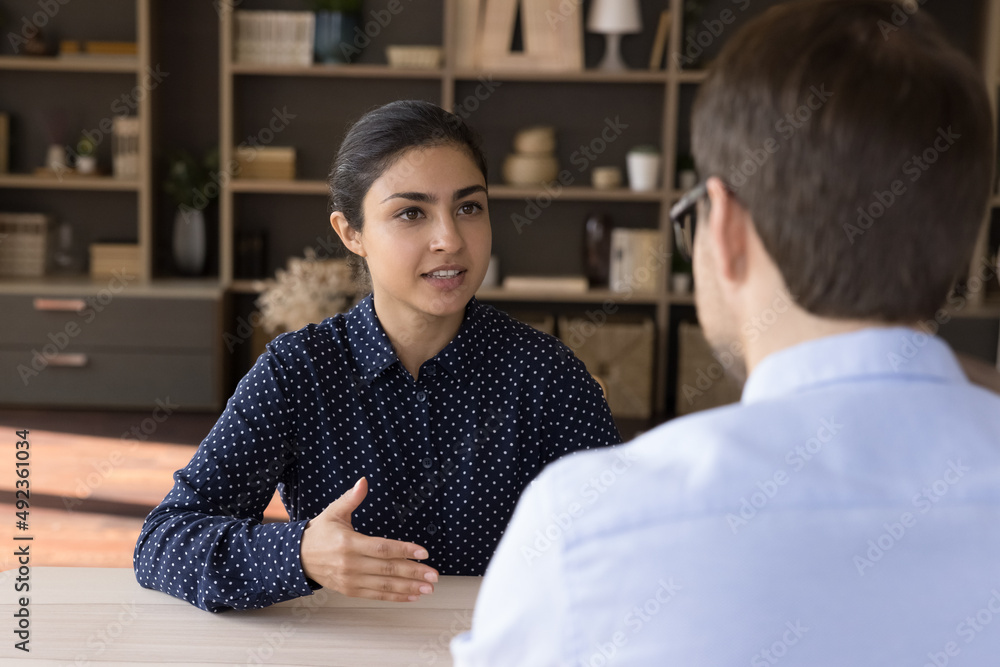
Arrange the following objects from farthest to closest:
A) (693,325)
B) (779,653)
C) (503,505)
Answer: (693,325)
(503,505)
(779,653)

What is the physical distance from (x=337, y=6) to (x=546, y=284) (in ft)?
4.87

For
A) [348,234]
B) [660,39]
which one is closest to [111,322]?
[660,39]

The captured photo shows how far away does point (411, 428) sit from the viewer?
5.11ft

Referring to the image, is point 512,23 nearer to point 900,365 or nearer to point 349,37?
point 349,37

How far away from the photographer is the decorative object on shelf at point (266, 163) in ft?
14.6

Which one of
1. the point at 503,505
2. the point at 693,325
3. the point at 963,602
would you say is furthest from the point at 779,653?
the point at 693,325

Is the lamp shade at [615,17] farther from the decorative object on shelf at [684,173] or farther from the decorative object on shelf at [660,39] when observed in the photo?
the decorative object on shelf at [684,173]

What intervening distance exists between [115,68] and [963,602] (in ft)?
14.3

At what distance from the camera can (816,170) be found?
2.10 ft

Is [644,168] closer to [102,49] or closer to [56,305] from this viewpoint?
[102,49]

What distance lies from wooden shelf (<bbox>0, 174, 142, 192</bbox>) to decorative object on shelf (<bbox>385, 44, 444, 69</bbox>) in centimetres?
122

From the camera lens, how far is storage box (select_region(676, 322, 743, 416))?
4.40 m

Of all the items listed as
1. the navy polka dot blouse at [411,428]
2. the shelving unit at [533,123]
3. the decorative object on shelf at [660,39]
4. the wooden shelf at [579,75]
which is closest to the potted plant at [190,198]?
the shelving unit at [533,123]

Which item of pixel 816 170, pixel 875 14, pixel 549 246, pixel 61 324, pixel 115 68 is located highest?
pixel 115 68
